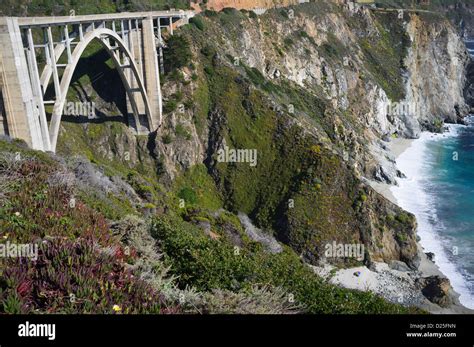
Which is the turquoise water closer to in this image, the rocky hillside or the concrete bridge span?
the rocky hillside

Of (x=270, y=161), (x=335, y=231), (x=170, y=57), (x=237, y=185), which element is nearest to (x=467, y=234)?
(x=335, y=231)

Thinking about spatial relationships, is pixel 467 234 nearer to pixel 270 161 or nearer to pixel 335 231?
pixel 335 231

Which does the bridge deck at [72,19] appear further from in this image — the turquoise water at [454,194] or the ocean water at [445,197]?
the turquoise water at [454,194]

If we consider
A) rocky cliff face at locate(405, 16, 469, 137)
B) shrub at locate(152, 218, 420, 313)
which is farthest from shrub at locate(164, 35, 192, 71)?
rocky cliff face at locate(405, 16, 469, 137)

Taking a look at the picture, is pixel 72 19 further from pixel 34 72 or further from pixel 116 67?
pixel 116 67

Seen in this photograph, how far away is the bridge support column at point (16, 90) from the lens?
20.2 m

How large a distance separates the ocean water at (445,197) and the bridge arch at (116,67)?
34048mm

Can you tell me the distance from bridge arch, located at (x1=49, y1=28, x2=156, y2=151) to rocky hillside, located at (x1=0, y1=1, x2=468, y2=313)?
2370 millimetres

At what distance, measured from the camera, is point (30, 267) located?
773 cm

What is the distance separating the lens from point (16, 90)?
2120 centimetres

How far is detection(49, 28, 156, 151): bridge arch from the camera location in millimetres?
24625

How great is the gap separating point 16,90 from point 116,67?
830 inches
